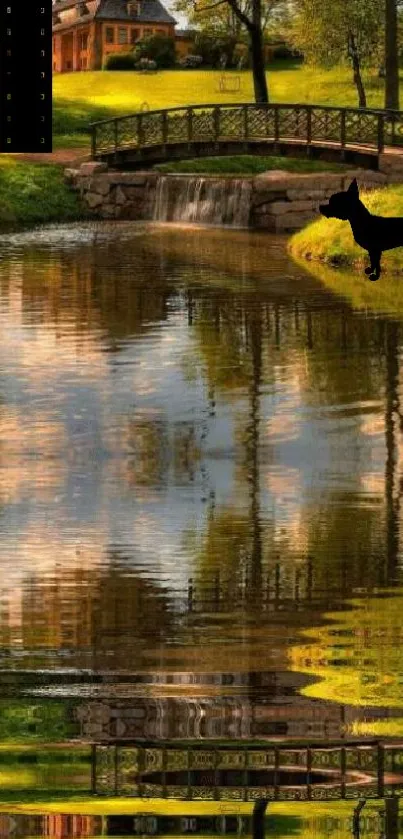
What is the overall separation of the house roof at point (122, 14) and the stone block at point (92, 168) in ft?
195

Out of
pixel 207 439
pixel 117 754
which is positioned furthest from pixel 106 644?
pixel 207 439

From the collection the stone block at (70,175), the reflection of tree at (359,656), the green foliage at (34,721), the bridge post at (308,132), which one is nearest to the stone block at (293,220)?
the bridge post at (308,132)

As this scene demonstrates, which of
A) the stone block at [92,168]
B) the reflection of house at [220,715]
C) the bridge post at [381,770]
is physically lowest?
the stone block at [92,168]

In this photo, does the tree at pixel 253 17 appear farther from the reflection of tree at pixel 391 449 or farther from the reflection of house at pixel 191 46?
the reflection of tree at pixel 391 449

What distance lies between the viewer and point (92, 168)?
68.7 metres

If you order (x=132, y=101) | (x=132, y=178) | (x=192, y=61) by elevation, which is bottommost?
(x=132, y=178)

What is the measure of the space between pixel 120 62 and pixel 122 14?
22053mm

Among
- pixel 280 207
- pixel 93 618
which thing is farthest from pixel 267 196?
pixel 93 618

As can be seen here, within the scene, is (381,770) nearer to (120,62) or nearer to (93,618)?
(93,618)

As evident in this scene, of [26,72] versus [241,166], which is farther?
[241,166]

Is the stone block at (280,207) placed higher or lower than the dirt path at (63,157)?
lower

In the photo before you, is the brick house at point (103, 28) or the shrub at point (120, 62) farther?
the brick house at point (103, 28)

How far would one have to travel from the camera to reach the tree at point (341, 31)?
291 feet

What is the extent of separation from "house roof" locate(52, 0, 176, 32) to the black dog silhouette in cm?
12195
